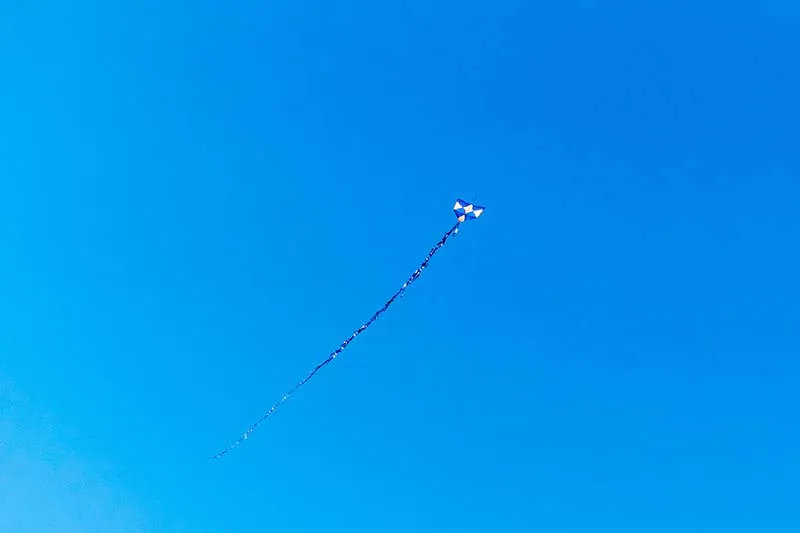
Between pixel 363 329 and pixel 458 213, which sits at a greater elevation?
pixel 458 213

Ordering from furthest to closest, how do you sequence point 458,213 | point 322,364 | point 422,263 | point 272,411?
point 272,411 < point 322,364 < point 422,263 < point 458,213

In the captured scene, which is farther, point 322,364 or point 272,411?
point 272,411

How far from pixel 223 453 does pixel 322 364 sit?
520 cm

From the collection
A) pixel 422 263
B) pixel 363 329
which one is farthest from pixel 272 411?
pixel 422 263

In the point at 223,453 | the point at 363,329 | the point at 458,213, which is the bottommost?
the point at 223,453

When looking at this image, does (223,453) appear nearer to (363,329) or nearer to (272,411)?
(272,411)

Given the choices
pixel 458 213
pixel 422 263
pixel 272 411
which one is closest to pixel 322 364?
pixel 272 411

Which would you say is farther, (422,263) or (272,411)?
(272,411)

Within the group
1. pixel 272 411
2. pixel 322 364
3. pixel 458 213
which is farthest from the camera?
pixel 272 411

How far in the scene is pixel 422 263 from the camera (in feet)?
51.3

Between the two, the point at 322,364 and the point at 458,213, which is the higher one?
the point at 458,213

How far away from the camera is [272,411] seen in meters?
18.4

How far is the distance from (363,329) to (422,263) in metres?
2.55

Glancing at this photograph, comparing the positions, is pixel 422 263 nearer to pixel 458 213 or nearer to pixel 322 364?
pixel 458 213
